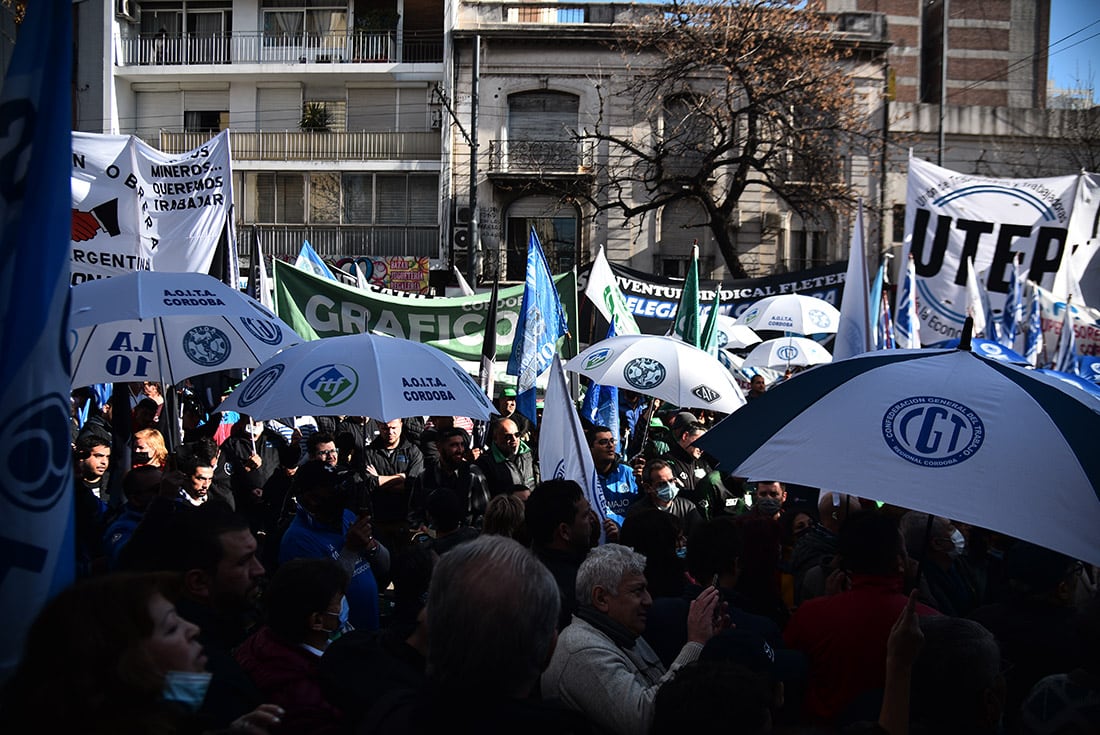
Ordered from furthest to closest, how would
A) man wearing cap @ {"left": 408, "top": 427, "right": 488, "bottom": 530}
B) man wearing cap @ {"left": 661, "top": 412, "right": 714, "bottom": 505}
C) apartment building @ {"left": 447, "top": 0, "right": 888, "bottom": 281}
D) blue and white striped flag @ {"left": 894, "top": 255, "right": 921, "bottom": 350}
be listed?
apartment building @ {"left": 447, "top": 0, "right": 888, "bottom": 281}
blue and white striped flag @ {"left": 894, "top": 255, "right": 921, "bottom": 350}
man wearing cap @ {"left": 661, "top": 412, "right": 714, "bottom": 505}
man wearing cap @ {"left": 408, "top": 427, "right": 488, "bottom": 530}

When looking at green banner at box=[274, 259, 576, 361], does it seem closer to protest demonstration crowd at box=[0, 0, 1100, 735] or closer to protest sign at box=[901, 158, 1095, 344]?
protest sign at box=[901, 158, 1095, 344]

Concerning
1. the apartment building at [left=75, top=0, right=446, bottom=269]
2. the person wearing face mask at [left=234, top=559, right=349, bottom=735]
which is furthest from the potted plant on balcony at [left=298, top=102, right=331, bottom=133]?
the person wearing face mask at [left=234, top=559, right=349, bottom=735]

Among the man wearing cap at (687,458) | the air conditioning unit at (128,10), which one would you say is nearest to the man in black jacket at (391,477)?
the man wearing cap at (687,458)

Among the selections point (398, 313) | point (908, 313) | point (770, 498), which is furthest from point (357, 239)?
point (770, 498)

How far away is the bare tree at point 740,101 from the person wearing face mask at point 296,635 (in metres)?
21.7

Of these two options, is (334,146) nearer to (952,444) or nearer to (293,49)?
(293,49)

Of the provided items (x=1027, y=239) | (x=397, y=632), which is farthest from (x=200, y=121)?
(x=397, y=632)

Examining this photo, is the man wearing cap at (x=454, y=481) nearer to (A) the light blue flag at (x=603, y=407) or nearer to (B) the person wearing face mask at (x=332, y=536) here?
(B) the person wearing face mask at (x=332, y=536)

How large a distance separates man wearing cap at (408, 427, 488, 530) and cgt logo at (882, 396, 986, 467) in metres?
3.89

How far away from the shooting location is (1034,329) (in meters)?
11.7

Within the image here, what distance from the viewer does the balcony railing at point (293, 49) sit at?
31.4m

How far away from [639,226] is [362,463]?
72.2ft

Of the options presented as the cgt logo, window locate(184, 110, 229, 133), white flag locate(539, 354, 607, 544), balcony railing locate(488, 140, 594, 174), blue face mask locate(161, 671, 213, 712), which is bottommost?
white flag locate(539, 354, 607, 544)

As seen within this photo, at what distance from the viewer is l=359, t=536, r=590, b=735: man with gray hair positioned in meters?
2.20
